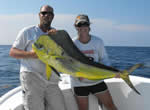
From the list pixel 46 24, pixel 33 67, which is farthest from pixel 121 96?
pixel 46 24

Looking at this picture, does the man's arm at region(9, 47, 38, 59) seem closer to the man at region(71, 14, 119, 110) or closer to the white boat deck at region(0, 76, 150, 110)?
the man at region(71, 14, 119, 110)

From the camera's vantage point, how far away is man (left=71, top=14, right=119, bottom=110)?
2632 mm

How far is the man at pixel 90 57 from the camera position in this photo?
2632 mm

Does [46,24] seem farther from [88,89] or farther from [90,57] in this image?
[88,89]

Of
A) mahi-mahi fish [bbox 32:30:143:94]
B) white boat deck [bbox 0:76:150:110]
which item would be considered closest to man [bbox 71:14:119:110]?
white boat deck [bbox 0:76:150:110]

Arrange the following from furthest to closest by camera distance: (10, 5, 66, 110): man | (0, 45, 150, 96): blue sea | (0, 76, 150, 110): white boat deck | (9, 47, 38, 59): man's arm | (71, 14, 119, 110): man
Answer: (0, 45, 150, 96): blue sea → (0, 76, 150, 110): white boat deck → (71, 14, 119, 110): man → (10, 5, 66, 110): man → (9, 47, 38, 59): man's arm

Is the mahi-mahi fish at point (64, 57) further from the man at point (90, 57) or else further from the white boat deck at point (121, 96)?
the white boat deck at point (121, 96)

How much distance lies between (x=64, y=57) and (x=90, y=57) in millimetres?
859

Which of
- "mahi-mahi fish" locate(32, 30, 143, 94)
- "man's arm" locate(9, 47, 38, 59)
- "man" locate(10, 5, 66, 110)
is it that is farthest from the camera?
"man" locate(10, 5, 66, 110)

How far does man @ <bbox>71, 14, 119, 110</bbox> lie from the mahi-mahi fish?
671 millimetres

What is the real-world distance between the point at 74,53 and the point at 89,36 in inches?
35.8

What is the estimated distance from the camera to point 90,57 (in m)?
2.61

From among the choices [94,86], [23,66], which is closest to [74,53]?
[23,66]

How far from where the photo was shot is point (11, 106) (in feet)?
8.18
